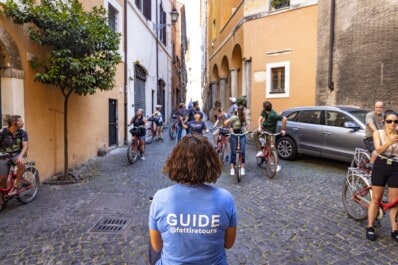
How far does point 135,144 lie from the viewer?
32.0 feet

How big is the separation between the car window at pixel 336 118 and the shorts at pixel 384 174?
468cm

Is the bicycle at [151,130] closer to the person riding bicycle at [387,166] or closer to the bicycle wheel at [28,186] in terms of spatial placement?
the bicycle wheel at [28,186]

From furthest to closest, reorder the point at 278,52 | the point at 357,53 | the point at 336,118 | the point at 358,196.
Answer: the point at 278,52
the point at 357,53
the point at 336,118
the point at 358,196

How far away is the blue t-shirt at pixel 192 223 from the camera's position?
173 centimetres

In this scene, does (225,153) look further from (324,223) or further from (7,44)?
(7,44)

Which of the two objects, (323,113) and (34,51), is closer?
(34,51)

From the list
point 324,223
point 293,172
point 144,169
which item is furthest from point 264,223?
point 144,169

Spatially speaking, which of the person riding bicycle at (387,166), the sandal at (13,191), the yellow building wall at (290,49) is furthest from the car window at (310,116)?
the sandal at (13,191)

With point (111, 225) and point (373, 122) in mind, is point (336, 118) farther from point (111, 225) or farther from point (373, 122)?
point (111, 225)

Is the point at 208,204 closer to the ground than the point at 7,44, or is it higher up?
closer to the ground

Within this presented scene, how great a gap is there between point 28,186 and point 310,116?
286 inches

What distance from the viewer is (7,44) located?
238 inches

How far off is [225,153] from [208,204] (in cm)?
880

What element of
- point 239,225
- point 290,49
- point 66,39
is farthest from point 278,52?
point 239,225
